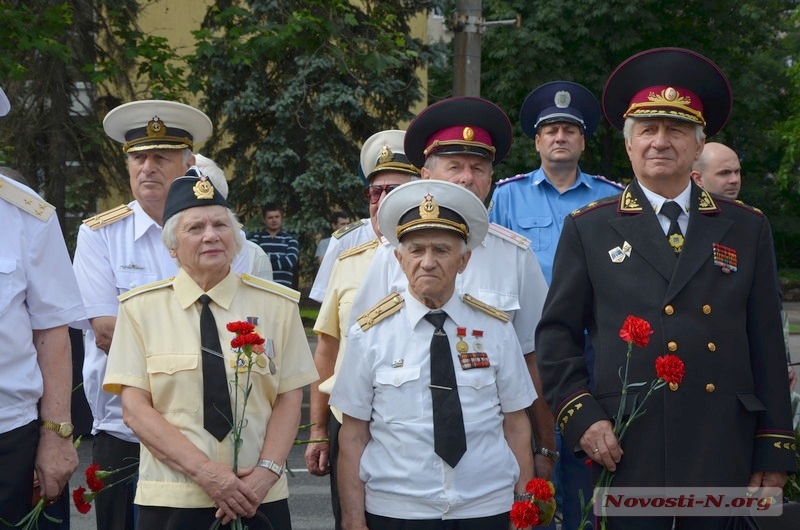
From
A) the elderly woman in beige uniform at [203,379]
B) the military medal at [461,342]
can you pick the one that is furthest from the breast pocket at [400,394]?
the elderly woman in beige uniform at [203,379]

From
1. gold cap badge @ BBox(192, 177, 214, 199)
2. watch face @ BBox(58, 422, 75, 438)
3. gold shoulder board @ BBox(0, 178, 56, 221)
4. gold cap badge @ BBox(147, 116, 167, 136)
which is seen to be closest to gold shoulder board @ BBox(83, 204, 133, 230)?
gold cap badge @ BBox(147, 116, 167, 136)

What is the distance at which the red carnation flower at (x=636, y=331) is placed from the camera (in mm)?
3619

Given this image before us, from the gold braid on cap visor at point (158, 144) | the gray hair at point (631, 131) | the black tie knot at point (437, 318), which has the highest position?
the gold braid on cap visor at point (158, 144)

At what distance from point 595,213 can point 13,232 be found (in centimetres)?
212

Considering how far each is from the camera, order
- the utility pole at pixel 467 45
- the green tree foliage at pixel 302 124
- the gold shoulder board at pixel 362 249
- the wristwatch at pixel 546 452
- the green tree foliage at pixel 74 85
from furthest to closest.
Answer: the green tree foliage at pixel 302 124
the utility pole at pixel 467 45
the green tree foliage at pixel 74 85
the gold shoulder board at pixel 362 249
the wristwatch at pixel 546 452

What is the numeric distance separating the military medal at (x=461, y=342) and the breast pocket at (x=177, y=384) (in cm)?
92

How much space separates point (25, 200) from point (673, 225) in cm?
236

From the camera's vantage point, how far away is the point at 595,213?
13.7 feet

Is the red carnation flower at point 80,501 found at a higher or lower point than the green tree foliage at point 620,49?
lower

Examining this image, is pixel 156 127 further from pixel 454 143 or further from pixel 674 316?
pixel 674 316

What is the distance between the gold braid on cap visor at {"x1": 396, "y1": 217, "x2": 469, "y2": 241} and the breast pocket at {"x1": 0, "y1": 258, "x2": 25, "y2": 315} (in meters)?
1.36

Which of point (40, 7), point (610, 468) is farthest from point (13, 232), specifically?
point (40, 7)

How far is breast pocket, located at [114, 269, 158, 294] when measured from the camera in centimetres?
474

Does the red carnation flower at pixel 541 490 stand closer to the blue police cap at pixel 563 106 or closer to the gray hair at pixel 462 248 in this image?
the gray hair at pixel 462 248
